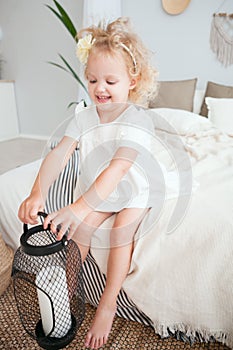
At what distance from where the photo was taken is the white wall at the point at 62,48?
8.47 feet

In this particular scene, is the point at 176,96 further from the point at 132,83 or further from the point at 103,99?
Answer: the point at 103,99

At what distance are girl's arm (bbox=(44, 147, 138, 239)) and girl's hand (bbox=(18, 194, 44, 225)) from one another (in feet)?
0.34

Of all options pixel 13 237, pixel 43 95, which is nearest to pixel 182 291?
pixel 13 237

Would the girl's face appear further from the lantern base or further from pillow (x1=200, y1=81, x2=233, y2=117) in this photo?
pillow (x1=200, y1=81, x2=233, y2=117)

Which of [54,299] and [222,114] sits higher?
[222,114]

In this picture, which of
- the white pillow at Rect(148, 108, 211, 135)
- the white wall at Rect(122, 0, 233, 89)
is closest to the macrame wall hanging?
the white wall at Rect(122, 0, 233, 89)

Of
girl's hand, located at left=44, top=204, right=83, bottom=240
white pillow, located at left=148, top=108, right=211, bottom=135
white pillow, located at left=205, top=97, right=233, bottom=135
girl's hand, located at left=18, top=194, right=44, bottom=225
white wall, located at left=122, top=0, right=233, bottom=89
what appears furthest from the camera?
white wall, located at left=122, top=0, right=233, bottom=89

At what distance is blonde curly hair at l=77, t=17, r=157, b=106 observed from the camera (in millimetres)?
939

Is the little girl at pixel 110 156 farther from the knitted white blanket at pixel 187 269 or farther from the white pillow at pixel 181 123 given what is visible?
the white pillow at pixel 181 123

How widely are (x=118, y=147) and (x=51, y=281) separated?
43 cm

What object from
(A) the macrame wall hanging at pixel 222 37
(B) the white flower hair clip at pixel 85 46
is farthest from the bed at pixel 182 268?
(A) the macrame wall hanging at pixel 222 37

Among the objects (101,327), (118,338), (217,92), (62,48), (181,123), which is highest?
(62,48)

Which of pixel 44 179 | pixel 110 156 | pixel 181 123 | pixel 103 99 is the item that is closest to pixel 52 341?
pixel 44 179

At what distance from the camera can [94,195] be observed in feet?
2.71
